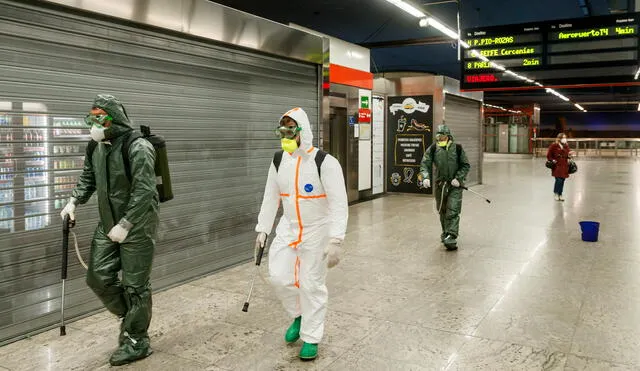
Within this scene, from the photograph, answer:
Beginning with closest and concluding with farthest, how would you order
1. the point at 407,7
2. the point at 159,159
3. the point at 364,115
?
the point at 159,159, the point at 407,7, the point at 364,115

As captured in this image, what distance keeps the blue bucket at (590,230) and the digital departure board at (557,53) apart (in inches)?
136

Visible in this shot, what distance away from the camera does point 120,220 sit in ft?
11.5

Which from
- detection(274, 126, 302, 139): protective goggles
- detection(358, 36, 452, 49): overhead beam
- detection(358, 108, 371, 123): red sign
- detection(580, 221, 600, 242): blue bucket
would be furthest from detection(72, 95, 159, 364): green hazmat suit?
detection(358, 36, 452, 49): overhead beam

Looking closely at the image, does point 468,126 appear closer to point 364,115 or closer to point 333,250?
point 364,115

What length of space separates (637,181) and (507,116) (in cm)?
2666

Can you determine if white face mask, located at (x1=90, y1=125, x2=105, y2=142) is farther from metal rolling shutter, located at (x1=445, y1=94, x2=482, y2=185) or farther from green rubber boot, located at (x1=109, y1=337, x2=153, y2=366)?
metal rolling shutter, located at (x1=445, y1=94, x2=482, y2=185)

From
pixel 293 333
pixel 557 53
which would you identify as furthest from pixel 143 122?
pixel 557 53

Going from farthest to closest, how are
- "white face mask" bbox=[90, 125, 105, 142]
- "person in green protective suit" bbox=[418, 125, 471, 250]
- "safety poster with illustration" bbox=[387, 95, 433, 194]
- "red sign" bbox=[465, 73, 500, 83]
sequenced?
"safety poster with illustration" bbox=[387, 95, 433, 194], "red sign" bbox=[465, 73, 500, 83], "person in green protective suit" bbox=[418, 125, 471, 250], "white face mask" bbox=[90, 125, 105, 142]

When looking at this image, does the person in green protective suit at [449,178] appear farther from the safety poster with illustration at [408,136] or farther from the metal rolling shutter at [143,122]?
the safety poster with illustration at [408,136]

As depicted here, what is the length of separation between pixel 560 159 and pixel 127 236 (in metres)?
10.7

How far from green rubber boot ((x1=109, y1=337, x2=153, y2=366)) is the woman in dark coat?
34.1ft

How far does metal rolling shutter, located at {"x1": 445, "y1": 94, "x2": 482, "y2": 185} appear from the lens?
14.3 m

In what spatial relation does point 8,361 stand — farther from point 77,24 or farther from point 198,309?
point 77,24

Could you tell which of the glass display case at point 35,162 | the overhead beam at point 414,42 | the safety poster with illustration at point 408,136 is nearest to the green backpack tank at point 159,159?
the glass display case at point 35,162
